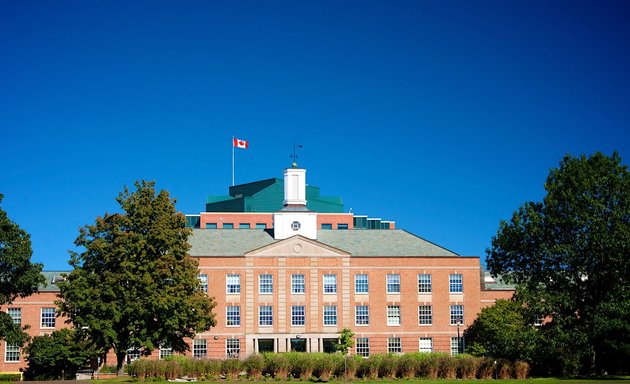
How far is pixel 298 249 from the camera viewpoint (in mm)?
81562

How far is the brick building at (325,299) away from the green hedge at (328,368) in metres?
24.6

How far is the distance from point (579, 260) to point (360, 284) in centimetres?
3062

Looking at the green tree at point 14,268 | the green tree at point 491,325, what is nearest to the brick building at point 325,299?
the green tree at point 491,325

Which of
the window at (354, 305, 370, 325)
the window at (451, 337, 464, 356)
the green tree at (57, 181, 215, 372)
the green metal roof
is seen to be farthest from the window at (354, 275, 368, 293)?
Answer: the green metal roof

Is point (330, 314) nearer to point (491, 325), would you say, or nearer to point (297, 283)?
point (297, 283)

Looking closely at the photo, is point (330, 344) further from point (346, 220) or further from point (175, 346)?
point (346, 220)

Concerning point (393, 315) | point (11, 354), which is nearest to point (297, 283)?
point (393, 315)

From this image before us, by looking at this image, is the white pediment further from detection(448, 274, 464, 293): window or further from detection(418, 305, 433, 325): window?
detection(448, 274, 464, 293): window

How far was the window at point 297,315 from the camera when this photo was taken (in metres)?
80.6

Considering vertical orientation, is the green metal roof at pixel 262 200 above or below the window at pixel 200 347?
above

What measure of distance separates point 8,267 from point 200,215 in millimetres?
64473

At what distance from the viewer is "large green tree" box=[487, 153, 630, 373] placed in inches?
2041

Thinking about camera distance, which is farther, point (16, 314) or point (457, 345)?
point (16, 314)

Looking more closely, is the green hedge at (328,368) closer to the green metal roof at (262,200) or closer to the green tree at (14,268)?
the green tree at (14,268)
